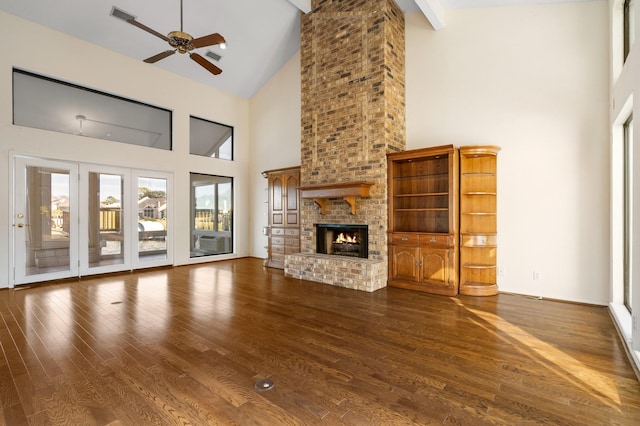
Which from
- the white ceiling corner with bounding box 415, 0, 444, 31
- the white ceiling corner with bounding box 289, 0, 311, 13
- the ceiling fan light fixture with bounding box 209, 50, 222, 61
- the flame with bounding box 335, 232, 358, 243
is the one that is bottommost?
the flame with bounding box 335, 232, 358, 243

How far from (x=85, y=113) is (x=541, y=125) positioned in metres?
8.02

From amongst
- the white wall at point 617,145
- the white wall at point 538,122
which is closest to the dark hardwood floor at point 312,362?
the white wall at point 617,145

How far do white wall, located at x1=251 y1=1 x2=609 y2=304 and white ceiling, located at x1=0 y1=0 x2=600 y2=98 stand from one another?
21.6 inches

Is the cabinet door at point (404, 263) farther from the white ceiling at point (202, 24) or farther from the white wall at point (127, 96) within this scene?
the white wall at point (127, 96)

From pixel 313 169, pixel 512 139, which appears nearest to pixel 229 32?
pixel 313 169

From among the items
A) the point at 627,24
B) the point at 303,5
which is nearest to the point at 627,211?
the point at 627,24

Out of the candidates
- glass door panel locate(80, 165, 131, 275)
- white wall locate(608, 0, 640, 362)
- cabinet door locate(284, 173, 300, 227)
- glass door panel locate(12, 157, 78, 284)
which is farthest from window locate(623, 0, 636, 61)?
glass door panel locate(12, 157, 78, 284)

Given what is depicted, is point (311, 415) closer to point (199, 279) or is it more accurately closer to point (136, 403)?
point (136, 403)

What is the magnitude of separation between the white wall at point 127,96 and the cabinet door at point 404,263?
4.85m

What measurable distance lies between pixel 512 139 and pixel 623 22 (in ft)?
5.73

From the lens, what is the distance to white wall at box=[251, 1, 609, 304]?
4242mm

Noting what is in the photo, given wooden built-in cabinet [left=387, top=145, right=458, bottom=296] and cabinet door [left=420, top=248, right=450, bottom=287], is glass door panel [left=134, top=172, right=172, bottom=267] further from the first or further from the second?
cabinet door [left=420, top=248, right=450, bottom=287]

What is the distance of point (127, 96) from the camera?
6555 mm

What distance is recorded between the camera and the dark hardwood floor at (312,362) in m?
1.95
